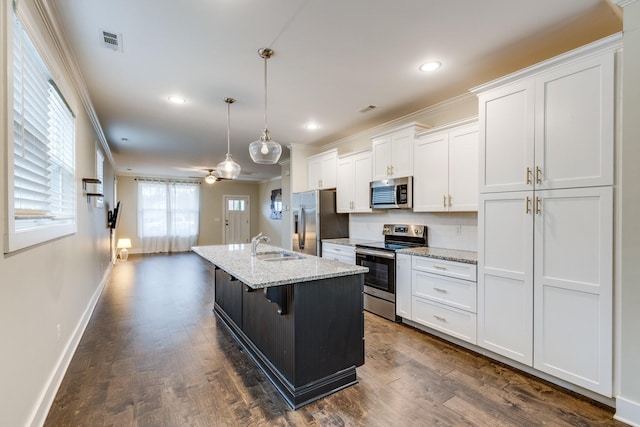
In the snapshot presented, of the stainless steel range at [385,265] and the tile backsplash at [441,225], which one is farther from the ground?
the tile backsplash at [441,225]

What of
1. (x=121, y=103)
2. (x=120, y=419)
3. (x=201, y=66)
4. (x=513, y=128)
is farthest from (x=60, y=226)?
(x=513, y=128)

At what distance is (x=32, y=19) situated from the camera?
67.3 inches

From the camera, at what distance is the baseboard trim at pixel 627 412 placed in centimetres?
175

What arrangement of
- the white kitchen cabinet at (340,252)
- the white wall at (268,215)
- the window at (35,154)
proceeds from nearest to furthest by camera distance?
the window at (35,154) → the white kitchen cabinet at (340,252) → the white wall at (268,215)

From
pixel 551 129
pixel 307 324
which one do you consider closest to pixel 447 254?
pixel 551 129

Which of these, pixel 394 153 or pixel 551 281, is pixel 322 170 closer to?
pixel 394 153

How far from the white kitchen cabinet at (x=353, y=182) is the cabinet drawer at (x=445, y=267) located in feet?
4.18

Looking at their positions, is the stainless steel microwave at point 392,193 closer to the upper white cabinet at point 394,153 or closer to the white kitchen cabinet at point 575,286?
the upper white cabinet at point 394,153

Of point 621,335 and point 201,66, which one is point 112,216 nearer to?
point 201,66

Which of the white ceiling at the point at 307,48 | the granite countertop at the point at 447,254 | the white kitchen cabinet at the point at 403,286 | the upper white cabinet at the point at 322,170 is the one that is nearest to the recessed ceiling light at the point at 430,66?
the white ceiling at the point at 307,48

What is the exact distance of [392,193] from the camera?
3803mm

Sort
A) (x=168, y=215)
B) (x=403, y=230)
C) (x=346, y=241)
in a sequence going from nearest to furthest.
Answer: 1. (x=403, y=230)
2. (x=346, y=241)
3. (x=168, y=215)

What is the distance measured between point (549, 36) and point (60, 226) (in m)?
3.95

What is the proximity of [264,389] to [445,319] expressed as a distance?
182 cm
